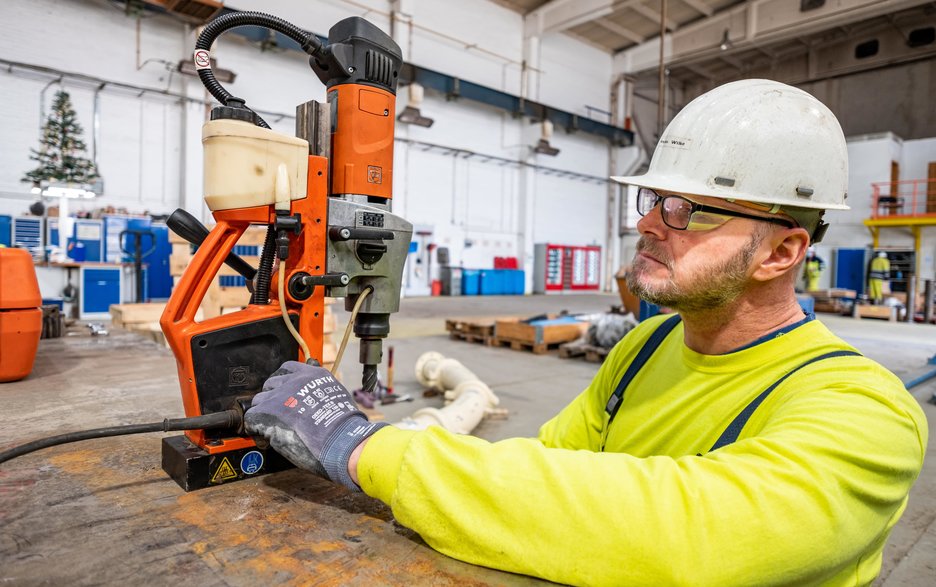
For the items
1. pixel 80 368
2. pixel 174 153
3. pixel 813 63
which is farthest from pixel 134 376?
pixel 813 63

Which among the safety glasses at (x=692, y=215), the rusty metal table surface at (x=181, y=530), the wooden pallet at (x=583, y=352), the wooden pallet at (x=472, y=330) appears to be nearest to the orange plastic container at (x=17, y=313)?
the rusty metal table surface at (x=181, y=530)

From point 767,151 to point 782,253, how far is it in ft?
0.71

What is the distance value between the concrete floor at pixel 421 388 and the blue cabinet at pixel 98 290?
12.2 ft

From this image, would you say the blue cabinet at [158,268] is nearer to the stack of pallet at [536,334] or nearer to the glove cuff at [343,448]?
the stack of pallet at [536,334]

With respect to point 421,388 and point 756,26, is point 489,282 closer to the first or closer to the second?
point 756,26

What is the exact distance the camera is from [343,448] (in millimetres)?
952

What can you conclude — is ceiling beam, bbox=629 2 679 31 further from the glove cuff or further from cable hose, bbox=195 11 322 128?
the glove cuff

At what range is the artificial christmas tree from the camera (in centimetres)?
848

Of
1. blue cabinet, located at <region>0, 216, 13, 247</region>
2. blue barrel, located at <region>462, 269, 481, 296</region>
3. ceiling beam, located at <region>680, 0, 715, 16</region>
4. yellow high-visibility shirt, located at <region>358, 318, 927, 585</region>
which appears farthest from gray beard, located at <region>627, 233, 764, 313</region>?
ceiling beam, located at <region>680, 0, 715, 16</region>

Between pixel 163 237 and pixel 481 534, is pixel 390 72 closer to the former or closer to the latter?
pixel 481 534

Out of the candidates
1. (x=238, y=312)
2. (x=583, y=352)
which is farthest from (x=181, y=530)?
(x=583, y=352)

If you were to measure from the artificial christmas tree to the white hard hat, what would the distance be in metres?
9.83

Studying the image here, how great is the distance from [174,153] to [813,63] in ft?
56.9

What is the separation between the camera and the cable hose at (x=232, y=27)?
1.26 m
